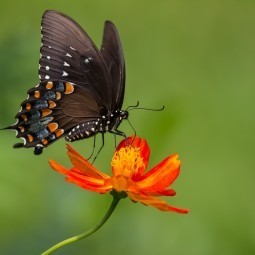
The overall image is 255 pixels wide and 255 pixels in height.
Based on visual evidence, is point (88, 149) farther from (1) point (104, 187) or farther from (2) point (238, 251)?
(1) point (104, 187)

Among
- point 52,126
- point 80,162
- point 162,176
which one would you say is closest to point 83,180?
point 80,162

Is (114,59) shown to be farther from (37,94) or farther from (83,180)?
(83,180)

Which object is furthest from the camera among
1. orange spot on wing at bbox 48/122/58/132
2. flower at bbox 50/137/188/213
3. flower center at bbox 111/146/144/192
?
orange spot on wing at bbox 48/122/58/132

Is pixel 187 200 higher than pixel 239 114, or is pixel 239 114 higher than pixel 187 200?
pixel 239 114

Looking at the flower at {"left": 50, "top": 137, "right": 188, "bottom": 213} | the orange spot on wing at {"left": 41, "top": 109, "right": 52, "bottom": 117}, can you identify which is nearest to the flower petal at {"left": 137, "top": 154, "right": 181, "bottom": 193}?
the flower at {"left": 50, "top": 137, "right": 188, "bottom": 213}

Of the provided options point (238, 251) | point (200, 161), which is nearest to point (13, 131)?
point (238, 251)

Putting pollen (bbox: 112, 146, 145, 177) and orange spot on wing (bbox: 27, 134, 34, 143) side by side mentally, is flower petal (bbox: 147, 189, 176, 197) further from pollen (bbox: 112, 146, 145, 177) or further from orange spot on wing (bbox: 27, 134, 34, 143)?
orange spot on wing (bbox: 27, 134, 34, 143)
